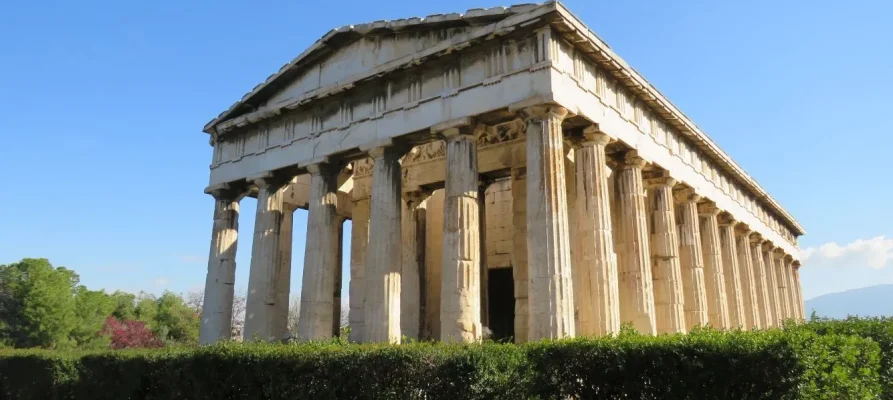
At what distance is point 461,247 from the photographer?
15.0m

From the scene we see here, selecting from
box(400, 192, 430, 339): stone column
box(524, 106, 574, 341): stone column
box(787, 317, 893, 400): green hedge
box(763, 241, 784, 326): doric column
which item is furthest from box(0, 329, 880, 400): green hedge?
box(763, 241, 784, 326): doric column

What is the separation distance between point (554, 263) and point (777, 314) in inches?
917

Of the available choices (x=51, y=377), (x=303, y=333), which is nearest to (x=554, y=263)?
(x=303, y=333)

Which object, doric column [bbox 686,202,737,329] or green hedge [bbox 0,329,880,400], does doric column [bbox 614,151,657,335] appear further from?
doric column [bbox 686,202,737,329]

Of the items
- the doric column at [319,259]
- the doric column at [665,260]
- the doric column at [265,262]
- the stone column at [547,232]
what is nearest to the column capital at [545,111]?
the stone column at [547,232]

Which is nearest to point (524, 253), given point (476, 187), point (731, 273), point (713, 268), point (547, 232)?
point (476, 187)

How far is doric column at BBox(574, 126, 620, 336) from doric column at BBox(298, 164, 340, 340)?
23.1ft

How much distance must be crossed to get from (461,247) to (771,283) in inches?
928

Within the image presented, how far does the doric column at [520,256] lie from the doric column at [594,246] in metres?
1.77

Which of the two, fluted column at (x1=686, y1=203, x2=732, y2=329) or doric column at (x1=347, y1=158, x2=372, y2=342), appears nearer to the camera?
doric column at (x1=347, y1=158, x2=372, y2=342)

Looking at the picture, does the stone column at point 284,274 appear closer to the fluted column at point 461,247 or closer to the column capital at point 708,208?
the fluted column at point 461,247

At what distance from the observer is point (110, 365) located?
14.9 m

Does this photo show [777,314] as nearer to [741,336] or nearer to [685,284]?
[685,284]

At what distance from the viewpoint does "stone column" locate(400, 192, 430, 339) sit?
20000 millimetres
